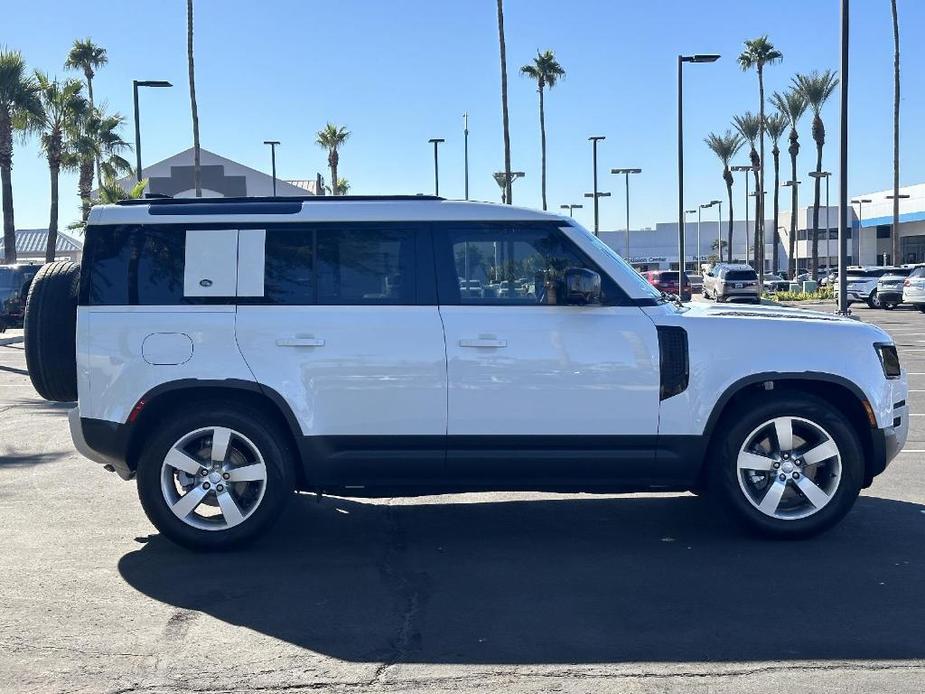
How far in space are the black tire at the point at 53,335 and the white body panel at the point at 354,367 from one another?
113cm

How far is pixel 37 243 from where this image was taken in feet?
249

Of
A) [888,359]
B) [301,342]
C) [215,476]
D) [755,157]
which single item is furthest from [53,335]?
[755,157]

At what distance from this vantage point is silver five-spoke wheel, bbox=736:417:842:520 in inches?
242

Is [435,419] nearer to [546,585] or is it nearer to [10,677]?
[546,585]

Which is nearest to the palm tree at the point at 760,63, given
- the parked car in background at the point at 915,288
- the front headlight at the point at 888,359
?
the parked car in background at the point at 915,288

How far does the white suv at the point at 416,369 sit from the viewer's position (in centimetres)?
598

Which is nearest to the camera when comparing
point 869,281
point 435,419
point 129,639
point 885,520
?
point 129,639

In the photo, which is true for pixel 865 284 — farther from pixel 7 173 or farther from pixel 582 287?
pixel 582 287

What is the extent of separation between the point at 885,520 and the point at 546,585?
8.80 feet

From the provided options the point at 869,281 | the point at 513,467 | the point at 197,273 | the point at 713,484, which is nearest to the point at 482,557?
the point at 513,467

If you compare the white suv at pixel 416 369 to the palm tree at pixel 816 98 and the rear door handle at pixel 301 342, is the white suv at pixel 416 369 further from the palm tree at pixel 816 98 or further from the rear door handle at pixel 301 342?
the palm tree at pixel 816 98

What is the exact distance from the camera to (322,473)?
238 inches

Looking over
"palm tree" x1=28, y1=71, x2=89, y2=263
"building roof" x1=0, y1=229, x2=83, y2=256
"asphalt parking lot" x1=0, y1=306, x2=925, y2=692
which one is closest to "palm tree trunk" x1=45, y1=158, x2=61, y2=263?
"palm tree" x1=28, y1=71, x2=89, y2=263

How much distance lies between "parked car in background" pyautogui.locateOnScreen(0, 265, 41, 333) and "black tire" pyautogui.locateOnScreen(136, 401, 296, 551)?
18.4 meters
